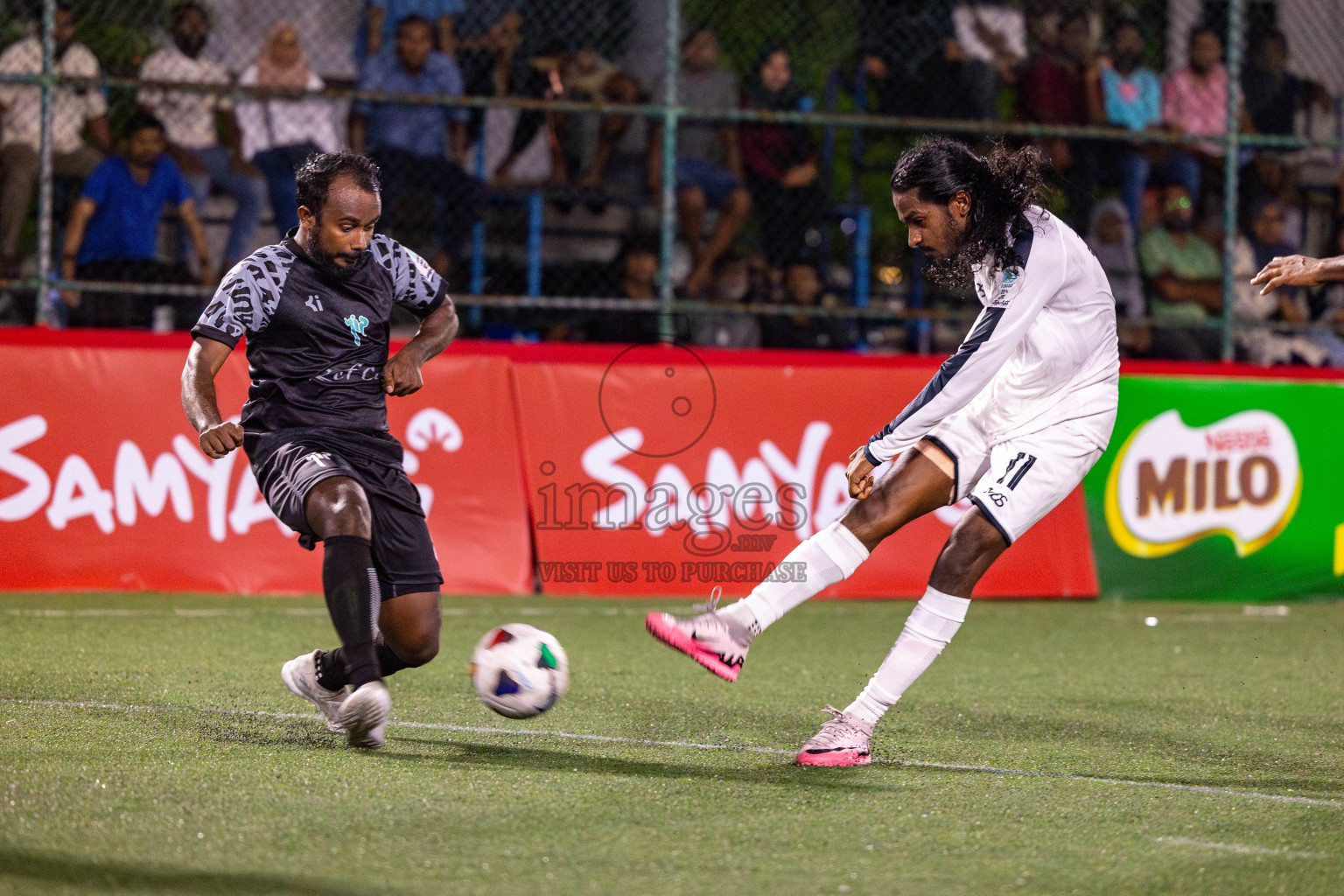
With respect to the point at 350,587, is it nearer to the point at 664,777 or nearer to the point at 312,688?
the point at 312,688

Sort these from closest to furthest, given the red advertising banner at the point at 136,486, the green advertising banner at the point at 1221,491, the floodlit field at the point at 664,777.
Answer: the floodlit field at the point at 664,777 < the red advertising banner at the point at 136,486 < the green advertising banner at the point at 1221,491

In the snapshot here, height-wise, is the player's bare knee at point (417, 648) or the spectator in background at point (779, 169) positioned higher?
the spectator in background at point (779, 169)

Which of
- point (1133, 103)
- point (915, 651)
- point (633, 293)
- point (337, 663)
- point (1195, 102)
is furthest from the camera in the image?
point (1133, 103)

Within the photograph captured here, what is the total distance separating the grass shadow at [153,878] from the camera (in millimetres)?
3334

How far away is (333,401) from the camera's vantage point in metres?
5.19

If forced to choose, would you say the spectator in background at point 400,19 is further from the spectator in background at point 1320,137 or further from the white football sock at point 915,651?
the white football sock at point 915,651

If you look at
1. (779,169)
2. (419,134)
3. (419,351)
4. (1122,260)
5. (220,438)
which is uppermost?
(419,134)

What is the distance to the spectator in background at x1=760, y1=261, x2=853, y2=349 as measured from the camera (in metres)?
11.4

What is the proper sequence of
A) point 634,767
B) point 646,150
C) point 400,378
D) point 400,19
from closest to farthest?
point 634,767 → point 400,378 → point 400,19 → point 646,150

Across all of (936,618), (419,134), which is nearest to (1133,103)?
(419,134)

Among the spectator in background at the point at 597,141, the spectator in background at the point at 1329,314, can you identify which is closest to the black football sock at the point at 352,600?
the spectator in background at the point at 597,141

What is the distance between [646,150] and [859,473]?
7.15m

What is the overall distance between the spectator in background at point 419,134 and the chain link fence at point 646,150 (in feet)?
0.07

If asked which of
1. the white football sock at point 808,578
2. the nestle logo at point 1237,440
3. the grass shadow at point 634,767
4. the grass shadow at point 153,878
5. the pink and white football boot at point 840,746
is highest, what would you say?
the nestle logo at point 1237,440
